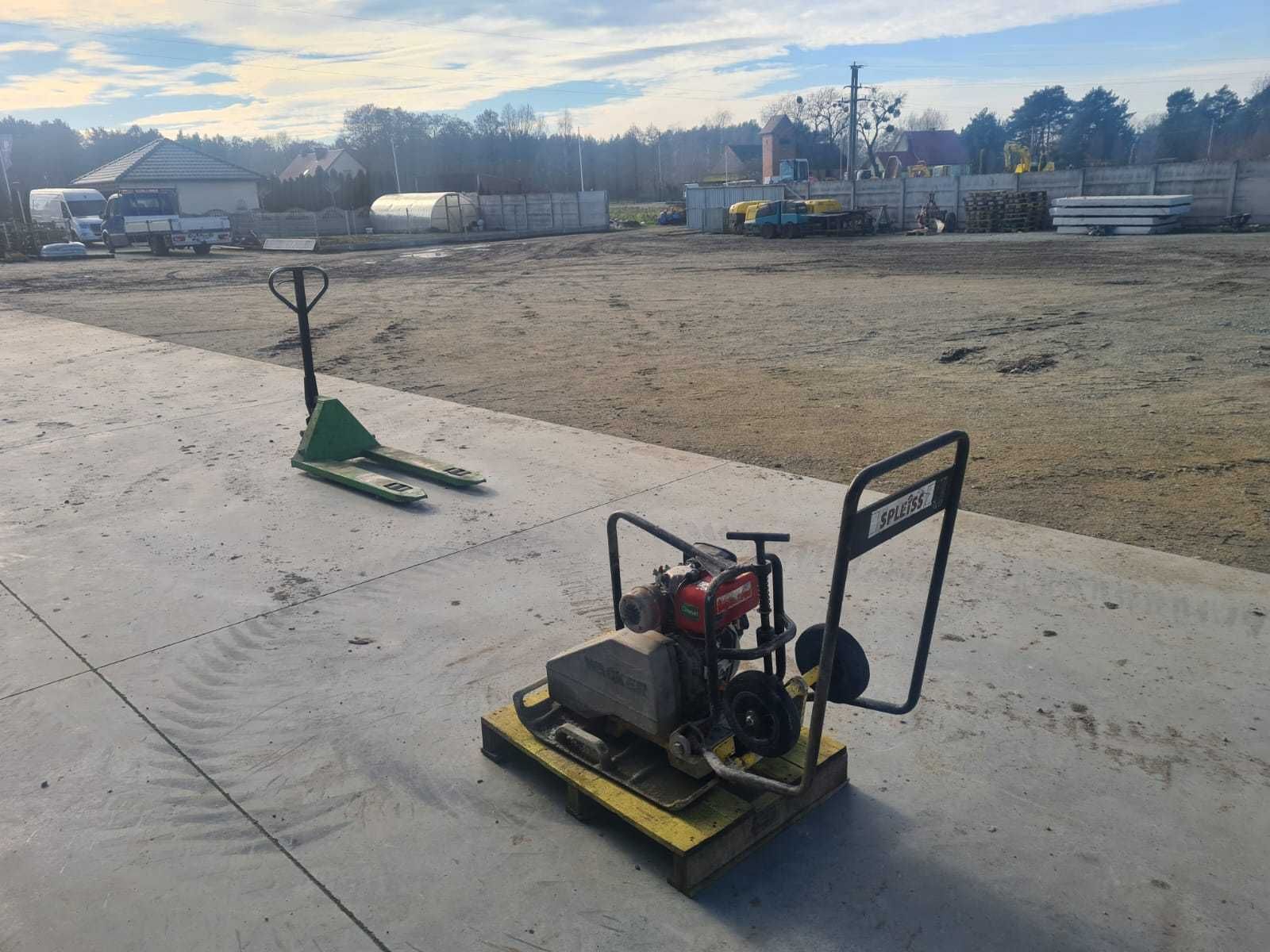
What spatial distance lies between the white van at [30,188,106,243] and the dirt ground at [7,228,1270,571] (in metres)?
17.8

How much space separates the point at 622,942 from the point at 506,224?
145ft

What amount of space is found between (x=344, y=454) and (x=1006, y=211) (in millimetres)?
30752

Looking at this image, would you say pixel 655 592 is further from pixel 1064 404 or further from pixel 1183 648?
pixel 1064 404

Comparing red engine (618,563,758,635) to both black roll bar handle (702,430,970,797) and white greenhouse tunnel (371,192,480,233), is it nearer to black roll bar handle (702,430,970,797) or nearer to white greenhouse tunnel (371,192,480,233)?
black roll bar handle (702,430,970,797)

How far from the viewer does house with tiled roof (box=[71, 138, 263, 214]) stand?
51.3 metres

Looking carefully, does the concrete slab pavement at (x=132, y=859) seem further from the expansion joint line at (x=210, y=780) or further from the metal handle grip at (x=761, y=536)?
the metal handle grip at (x=761, y=536)

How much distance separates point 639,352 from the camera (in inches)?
492

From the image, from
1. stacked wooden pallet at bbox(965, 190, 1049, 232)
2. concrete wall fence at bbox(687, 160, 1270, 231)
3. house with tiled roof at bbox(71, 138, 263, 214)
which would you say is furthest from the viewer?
house with tiled roof at bbox(71, 138, 263, 214)

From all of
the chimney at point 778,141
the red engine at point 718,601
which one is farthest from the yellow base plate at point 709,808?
the chimney at point 778,141

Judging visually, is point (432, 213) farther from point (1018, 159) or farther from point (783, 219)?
point (1018, 159)

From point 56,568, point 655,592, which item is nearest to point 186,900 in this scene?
point 655,592

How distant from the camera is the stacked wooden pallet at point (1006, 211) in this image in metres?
31.9

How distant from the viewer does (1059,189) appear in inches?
1294

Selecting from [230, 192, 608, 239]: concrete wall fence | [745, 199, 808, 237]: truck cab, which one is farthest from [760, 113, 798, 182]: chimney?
[745, 199, 808, 237]: truck cab
